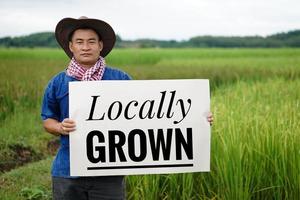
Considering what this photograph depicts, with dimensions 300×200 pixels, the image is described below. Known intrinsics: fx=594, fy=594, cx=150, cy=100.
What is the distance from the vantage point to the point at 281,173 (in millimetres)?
4168

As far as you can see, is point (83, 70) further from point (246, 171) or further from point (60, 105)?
point (246, 171)

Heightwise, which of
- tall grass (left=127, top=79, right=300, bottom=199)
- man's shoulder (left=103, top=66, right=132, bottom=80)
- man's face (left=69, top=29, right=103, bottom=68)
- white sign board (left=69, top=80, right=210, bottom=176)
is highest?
man's face (left=69, top=29, right=103, bottom=68)

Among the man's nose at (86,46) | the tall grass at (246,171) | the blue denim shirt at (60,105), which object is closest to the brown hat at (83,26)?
the man's nose at (86,46)

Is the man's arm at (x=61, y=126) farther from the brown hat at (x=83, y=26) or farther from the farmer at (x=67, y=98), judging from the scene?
the brown hat at (x=83, y=26)

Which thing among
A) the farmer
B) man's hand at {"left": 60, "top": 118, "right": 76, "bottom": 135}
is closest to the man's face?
the farmer

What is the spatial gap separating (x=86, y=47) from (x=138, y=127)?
1.69 ft

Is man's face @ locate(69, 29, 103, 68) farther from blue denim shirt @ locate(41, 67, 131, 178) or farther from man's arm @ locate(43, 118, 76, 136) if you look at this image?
man's arm @ locate(43, 118, 76, 136)

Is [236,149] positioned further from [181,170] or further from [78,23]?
[78,23]

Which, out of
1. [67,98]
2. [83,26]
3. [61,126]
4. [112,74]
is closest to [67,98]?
[67,98]

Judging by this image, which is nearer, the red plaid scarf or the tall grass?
the red plaid scarf

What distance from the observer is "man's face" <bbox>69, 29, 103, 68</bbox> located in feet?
10.3

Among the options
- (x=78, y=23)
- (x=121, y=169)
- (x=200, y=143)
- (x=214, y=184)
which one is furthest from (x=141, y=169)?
(x=214, y=184)

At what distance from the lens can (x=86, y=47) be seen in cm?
315

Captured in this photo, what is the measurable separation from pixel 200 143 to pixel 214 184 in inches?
43.5
